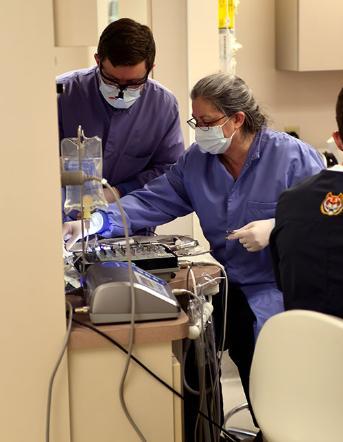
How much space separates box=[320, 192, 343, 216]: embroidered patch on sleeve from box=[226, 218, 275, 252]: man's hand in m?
0.68

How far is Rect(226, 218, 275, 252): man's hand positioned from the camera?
2139mm

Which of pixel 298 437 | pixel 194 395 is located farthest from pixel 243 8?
pixel 298 437

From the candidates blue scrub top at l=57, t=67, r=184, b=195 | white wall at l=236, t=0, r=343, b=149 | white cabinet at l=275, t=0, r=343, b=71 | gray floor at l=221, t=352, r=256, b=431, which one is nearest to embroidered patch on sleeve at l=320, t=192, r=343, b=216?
blue scrub top at l=57, t=67, r=184, b=195

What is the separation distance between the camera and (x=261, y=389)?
4.60ft

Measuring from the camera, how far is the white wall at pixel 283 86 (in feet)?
14.2

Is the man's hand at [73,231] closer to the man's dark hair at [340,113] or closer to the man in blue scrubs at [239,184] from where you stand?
the man in blue scrubs at [239,184]

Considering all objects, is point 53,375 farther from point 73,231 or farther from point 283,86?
point 283,86

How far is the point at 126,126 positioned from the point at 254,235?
2.36ft

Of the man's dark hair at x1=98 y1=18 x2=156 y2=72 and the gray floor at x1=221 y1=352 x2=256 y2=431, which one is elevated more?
the man's dark hair at x1=98 y1=18 x2=156 y2=72

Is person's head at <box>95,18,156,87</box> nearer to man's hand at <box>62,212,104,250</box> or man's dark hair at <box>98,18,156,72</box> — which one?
man's dark hair at <box>98,18,156,72</box>

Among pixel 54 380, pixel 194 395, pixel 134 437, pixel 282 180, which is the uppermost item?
pixel 282 180

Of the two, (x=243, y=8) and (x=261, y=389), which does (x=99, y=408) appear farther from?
(x=243, y=8)

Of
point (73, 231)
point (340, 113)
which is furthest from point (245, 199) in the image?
point (340, 113)

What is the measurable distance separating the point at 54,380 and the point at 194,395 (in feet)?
2.18
